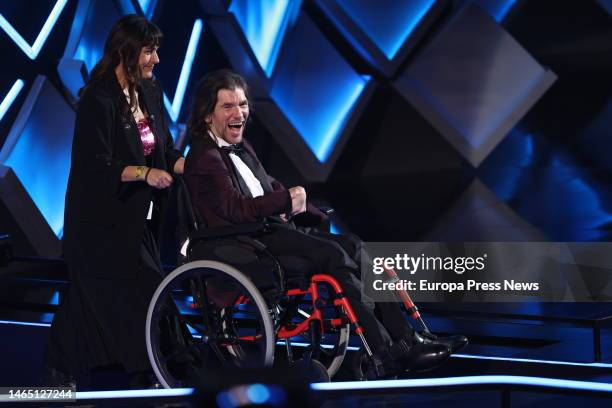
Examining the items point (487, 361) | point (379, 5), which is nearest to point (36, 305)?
point (487, 361)

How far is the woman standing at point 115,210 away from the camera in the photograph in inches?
119

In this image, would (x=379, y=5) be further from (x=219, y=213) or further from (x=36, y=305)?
(x=219, y=213)

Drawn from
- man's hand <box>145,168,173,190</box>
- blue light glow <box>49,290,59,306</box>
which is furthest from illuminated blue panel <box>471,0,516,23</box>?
man's hand <box>145,168,173,190</box>

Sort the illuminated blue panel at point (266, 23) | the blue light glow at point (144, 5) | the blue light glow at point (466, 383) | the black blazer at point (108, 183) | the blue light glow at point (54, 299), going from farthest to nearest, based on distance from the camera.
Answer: the illuminated blue panel at point (266, 23)
the blue light glow at point (144, 5)
the blue light glow at point (54, 299)
the black blazer at point (108, 183)
the blue light glow at point (466, 383)

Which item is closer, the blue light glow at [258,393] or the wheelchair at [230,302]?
the blue light glow at [258,393]

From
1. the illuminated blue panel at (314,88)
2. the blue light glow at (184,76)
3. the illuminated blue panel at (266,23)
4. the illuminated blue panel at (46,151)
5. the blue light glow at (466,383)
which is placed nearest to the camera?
the blue light glow at (466,383)

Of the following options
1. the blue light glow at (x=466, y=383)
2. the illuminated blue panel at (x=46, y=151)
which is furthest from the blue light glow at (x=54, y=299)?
the blue light glow at (x=466, y=383)

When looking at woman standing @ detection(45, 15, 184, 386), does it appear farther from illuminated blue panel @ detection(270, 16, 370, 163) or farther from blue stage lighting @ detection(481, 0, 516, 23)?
blue stage lighting @ detection(481, 0, 516, 23)

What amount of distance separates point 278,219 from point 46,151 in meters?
2.77

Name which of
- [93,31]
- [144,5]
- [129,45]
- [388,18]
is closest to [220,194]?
[129,45]

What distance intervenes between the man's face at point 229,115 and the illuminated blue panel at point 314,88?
5.23 m

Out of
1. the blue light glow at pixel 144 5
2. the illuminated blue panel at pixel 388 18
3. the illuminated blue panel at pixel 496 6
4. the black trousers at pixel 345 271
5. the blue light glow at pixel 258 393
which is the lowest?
the blue light glow at pixel 258 393

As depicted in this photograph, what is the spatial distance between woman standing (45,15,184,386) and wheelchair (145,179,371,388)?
139mm

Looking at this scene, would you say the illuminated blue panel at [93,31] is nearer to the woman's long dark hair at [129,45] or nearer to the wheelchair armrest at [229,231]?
the woman's long dark hair at [129,45]
